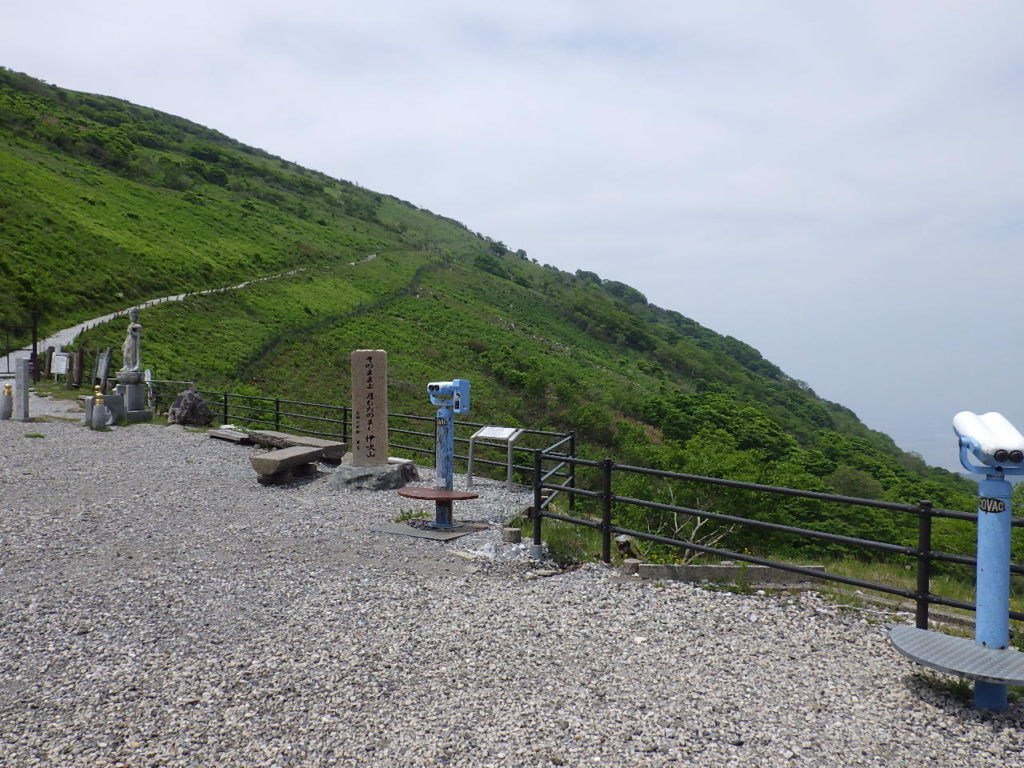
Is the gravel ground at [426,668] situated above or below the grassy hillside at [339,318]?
below

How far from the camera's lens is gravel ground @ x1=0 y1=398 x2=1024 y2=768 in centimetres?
385

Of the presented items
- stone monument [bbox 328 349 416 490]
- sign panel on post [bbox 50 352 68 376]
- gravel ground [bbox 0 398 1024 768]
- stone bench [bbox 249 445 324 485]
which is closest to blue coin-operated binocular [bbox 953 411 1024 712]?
gravel ground [bbox 0 398 1024 768]

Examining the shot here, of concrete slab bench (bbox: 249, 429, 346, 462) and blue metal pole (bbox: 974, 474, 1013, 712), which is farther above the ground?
blue metal pole (bbox: 974, 474, 1013, 712)

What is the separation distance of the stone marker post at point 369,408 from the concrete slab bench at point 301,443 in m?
1.57

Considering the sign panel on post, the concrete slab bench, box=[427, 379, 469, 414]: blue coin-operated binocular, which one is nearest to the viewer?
box=[427, 379, 469, 414]: blue coin-operated binocular

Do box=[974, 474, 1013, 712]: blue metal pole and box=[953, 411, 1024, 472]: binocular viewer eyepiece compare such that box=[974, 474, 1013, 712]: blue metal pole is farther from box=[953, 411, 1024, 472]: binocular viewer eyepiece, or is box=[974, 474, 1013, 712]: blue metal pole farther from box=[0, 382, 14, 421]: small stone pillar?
box=[0, 382, 14, 421]: small stone pillar

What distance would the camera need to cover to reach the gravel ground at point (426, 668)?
12.6ft

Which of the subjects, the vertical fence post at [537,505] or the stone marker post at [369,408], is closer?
the vertical fence post at [537,505]

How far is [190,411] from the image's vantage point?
19.5 metres

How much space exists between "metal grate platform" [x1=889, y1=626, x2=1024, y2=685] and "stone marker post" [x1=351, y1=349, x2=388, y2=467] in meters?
8.93

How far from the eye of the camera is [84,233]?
48.6 meters

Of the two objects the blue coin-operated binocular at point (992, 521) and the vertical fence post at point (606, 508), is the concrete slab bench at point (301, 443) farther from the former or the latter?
the blue coin-operated binocular at point (992, 521)

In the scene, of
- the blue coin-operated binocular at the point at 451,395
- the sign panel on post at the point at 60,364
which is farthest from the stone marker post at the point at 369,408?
the sign panel on post at the point at 60,364

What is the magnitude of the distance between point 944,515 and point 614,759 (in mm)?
2977
